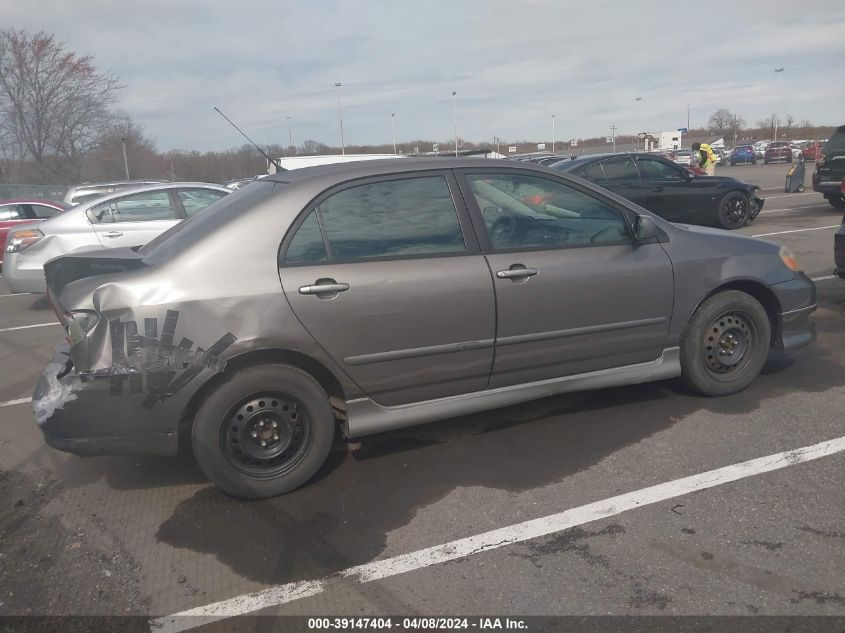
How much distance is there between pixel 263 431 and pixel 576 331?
1873mm

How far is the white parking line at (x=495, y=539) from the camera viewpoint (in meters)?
2.54

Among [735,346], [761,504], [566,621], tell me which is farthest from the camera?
[735,346]

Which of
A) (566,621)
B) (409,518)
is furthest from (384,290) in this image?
(566,621)

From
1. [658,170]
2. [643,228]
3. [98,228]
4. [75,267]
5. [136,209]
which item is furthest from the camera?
[658,170]

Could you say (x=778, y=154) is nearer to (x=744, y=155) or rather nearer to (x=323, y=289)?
(x=744, y=155)

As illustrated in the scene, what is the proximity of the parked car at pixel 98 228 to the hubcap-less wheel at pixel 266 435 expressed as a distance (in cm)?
595

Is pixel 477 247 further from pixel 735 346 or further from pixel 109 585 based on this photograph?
pixel 109 585

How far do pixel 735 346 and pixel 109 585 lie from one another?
12.9 feet

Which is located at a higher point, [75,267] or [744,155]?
[744,155]

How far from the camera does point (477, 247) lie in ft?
11.7

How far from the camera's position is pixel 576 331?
12.4 feet

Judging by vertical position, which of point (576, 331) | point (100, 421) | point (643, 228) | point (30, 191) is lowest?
point (100, 421)

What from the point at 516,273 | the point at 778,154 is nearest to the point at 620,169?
the point at 516,273

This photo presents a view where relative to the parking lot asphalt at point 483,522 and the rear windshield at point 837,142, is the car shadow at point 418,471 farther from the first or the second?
the rear windshield at point 837,142
